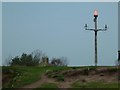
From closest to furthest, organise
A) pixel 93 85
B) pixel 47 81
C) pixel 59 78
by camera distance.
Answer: pixel 93 85 → pixel 47 81 → pixel 59 78

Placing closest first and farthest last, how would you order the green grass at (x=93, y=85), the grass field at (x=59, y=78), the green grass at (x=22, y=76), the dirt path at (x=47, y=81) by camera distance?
the green grass at (x=93, y=85) < the grass field at (x=59, y=78) < the dirt path at (x=47, y=81) < the green grass at (x=22, y=76)

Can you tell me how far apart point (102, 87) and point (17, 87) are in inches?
191

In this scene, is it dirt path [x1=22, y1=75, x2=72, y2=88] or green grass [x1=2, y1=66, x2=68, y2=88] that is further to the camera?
green grass [x1=2, y1=66, x2=68, y2=88]

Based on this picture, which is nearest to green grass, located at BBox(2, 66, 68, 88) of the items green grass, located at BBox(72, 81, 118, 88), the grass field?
the grass field

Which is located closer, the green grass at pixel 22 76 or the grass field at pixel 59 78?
the grass field at pixel 59 78

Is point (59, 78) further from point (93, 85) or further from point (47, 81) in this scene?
point (93, 85)

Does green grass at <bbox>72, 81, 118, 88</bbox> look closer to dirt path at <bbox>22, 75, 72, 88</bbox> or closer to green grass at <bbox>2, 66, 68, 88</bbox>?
dirt path at <bbox>22, 75, 72, 88</bbox>

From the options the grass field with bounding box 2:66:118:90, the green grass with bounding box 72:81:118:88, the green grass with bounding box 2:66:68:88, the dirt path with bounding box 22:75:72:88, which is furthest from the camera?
the green grass with bounding box 2:66:68:88

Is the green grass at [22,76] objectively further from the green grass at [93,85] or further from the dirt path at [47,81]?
the green grass at [93,85]

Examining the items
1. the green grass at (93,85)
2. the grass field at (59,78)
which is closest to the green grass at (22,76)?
the grass field at (59,78)

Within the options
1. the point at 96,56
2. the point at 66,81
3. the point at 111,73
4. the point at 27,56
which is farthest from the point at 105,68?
the point at 27,56

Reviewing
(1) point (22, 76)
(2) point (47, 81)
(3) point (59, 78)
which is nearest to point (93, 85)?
(3) point (59, 78)

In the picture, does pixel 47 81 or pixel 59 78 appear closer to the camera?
pixel 47 81

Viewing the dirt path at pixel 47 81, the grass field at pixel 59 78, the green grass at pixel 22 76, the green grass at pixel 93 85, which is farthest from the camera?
the green grass at pixel 22 76
